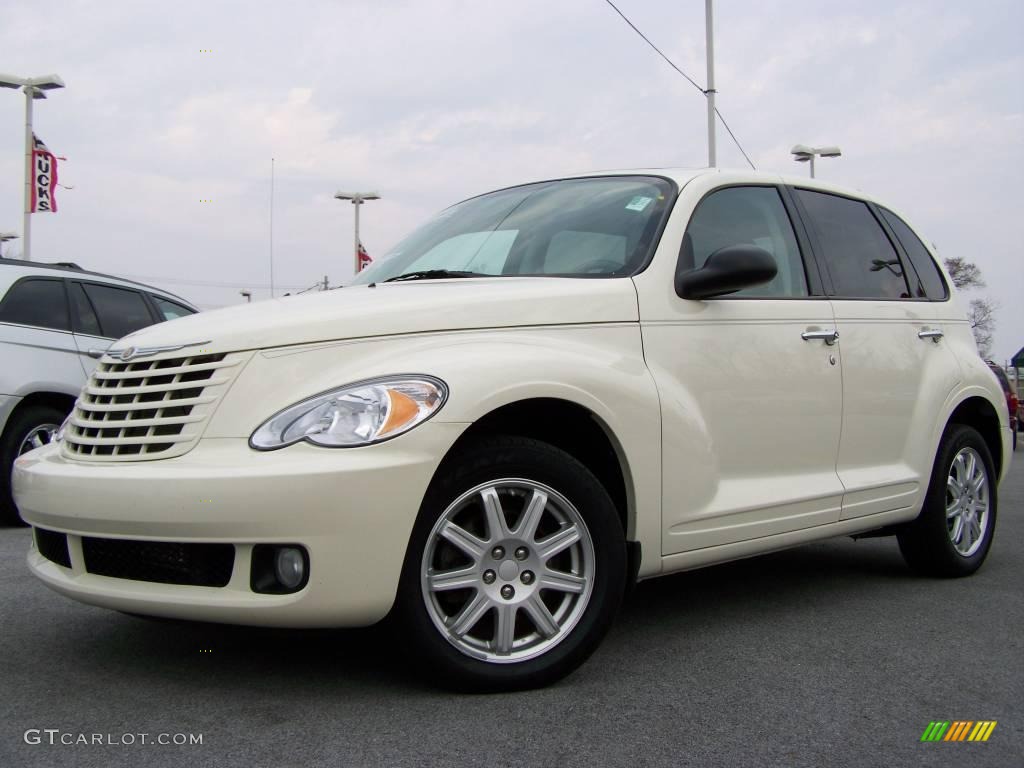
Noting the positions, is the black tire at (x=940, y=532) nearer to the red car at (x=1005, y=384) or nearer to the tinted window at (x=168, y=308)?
the red car at (x=1005, y=384)

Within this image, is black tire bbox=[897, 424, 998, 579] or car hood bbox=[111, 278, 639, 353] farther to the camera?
black tire bbox=[897, 424, 998, 579]

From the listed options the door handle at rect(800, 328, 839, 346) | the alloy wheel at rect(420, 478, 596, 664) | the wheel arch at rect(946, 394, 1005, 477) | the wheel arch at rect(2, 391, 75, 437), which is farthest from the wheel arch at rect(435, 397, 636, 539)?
the wheel arch at rect(2, 391, 75, 437)

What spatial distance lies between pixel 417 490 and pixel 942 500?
311cm

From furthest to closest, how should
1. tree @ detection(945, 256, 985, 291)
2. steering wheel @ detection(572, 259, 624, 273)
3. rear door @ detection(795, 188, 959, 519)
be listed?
tree @ detection(945, 256, 985, 291), rear door @ detection(795, 188, 959, 519), steering wheel @ detection(572, 259, 624, 273)

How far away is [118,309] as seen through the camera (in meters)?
7.75

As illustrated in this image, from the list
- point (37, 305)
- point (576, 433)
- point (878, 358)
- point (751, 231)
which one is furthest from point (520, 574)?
point (37, 305)

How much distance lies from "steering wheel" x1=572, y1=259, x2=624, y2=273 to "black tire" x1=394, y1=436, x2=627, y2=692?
84 cm

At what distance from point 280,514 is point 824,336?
248cm

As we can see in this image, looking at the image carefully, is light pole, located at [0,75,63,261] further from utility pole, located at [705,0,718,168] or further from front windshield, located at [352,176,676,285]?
front windshield, located at [352,176,676,285]

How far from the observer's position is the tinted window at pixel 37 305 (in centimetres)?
682

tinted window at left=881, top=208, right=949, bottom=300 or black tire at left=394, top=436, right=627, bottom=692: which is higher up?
tinted window at left=881, top=208, right=949, bottom=300

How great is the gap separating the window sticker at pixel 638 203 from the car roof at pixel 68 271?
4842 mm

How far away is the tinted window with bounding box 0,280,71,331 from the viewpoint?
6.82 meters

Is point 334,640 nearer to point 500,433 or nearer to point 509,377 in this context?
point 500,433
